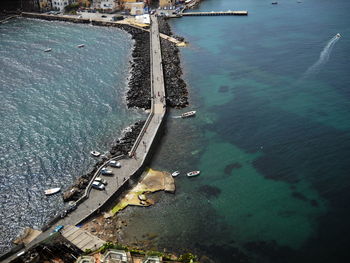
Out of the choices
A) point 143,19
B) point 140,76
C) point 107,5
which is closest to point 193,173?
point 140,76

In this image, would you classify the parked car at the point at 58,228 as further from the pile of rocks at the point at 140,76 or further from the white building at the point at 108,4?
the white building at the point at 108,4

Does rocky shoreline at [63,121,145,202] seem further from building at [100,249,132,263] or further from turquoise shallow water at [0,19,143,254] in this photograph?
building at [100,249,132,263]

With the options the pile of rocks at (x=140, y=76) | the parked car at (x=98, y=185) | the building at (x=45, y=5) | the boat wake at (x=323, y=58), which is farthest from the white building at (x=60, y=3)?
the parked car at (x=98, y=185)

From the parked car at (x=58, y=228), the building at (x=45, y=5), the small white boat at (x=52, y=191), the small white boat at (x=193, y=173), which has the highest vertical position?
the building at (x=45, y=5)

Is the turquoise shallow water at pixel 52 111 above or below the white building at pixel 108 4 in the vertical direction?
below

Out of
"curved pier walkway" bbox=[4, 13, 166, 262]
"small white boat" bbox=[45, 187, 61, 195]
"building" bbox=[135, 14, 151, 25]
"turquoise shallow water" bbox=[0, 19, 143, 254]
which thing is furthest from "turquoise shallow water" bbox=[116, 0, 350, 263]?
"building" bbox=[135, 14, 151, 25]

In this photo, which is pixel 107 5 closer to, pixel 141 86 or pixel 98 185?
pixel 141 86
